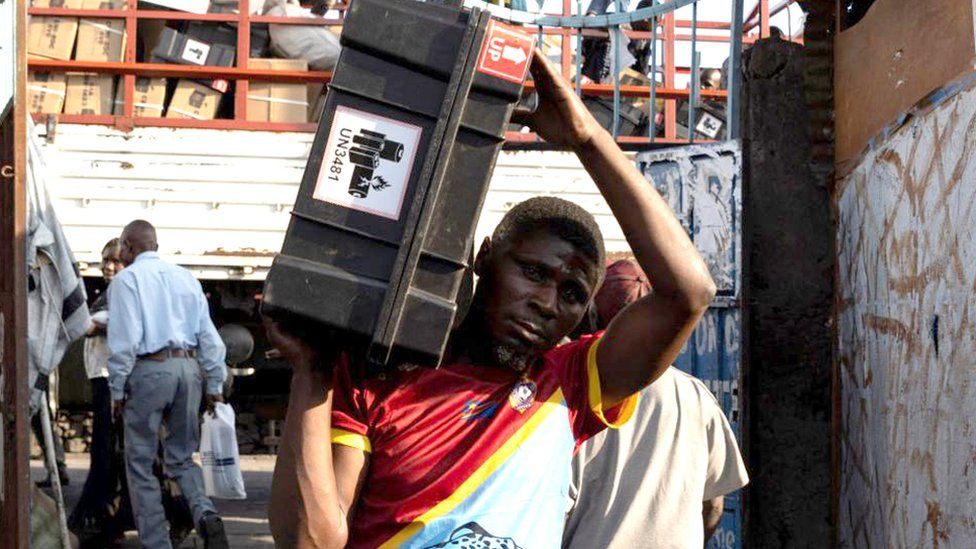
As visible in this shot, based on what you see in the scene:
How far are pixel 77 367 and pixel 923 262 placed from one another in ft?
32.1

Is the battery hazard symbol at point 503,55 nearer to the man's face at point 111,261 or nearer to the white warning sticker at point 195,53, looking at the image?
the man's face at point 111,261

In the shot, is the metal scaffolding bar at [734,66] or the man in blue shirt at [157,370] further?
the man in blue shirt at [157,370]

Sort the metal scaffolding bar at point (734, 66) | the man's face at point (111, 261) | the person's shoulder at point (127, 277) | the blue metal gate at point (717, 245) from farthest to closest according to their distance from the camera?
the man's face at point (111, 261) < the person's shoulder at point (127, 277) < the blue metal gate at point (717, 245) < the metal scaffolding bar at point (734, 66)

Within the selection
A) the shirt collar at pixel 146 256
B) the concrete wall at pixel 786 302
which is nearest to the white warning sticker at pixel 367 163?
the concrete wall at pixel 786 302

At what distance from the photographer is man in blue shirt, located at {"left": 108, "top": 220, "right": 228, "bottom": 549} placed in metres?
7.31

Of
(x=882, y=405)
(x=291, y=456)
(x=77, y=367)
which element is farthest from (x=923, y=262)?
(x=77, y=367)

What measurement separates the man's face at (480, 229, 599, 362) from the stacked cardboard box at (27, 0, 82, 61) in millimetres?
10135

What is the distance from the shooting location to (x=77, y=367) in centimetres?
1200

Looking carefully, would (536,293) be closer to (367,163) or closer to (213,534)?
(367,163)

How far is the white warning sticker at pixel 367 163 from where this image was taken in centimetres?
235

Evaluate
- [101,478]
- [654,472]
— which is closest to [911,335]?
[654,472]

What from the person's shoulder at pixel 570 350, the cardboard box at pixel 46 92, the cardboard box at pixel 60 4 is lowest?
the person's shoulder at pixel 570 350

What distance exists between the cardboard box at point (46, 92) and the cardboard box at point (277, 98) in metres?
1.59

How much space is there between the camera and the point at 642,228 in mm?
2432
